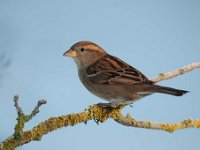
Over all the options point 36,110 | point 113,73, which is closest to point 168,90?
point 113,73

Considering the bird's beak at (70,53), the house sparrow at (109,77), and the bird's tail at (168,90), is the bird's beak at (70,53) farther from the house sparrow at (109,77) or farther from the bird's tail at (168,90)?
the bird's tail at (168,90)

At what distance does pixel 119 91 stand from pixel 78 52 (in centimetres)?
115

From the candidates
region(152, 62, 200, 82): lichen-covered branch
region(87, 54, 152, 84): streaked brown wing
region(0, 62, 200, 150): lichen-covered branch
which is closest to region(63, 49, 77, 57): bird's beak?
region(87, 54, 152, 84): streaked brown wing

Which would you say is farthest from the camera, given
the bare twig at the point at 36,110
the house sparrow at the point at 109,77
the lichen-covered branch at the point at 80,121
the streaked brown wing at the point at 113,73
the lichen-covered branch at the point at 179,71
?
the streaked brown wing at the point at 113,73

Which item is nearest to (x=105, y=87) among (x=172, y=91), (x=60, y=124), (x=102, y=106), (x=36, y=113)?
(x=102, y=106)

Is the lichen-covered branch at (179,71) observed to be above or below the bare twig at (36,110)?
above

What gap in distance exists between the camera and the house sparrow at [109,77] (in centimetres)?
480

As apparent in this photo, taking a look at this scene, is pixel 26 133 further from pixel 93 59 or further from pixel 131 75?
pixel 93 59

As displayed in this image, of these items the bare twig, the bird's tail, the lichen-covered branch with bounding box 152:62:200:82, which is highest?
the lichen-covered branch with bounding box 152:62:200:82

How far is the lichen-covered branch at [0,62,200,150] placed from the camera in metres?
3.24

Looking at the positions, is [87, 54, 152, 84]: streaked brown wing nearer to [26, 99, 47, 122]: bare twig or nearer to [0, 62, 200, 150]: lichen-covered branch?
[0, 62, 200, 150]: lichen-covered branch

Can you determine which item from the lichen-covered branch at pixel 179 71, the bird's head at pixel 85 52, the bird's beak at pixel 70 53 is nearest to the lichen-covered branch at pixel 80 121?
the lichen-covered branch at pixel 179 71

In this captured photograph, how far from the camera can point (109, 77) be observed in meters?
5.21

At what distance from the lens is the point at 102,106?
14.6ft
